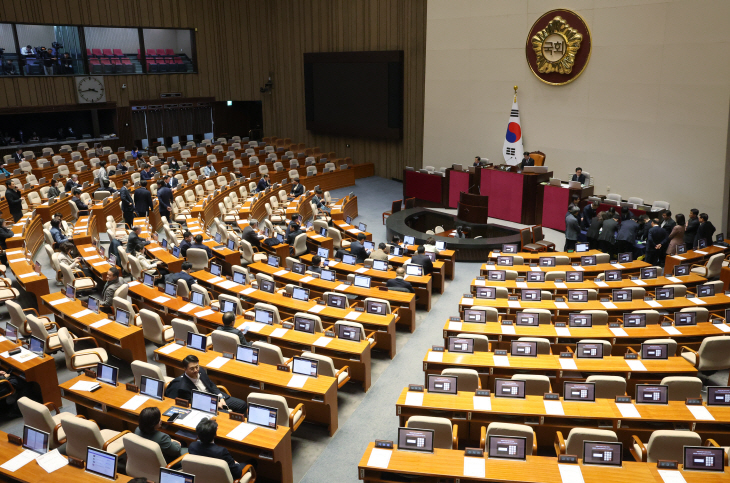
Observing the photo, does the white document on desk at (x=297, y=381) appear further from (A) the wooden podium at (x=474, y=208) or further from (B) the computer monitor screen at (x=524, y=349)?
(A) the wooden podium at (x=474, y=208)

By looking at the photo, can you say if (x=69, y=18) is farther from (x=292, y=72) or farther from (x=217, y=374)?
(x=217, y=374)

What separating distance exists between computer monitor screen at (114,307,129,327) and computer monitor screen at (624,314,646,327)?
7.28 meters

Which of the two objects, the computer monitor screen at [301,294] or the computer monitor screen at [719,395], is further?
the computer monitor screen at [301,294]

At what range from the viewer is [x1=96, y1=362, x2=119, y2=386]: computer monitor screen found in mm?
6645

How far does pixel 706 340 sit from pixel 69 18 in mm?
25083

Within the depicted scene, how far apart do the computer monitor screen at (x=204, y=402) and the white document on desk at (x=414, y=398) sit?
6.76 feet

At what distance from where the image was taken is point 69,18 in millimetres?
23297

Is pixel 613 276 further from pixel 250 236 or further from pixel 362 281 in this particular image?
pixel 250 236

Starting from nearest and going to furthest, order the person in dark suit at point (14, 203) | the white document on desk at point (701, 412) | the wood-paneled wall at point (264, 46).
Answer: the white document on desk at point (701, 412), the person in dark suit at point (14, 203), the wood-paneled wall at point (264, 46)

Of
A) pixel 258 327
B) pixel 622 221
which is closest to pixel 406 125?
pixel 622 221

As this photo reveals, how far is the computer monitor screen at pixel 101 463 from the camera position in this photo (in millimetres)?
5086

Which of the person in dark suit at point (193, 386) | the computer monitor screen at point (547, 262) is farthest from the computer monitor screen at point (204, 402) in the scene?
the computer monitor screen at point (547, 262)

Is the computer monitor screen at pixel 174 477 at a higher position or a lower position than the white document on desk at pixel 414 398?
higher

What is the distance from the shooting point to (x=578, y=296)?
30.9 feet
